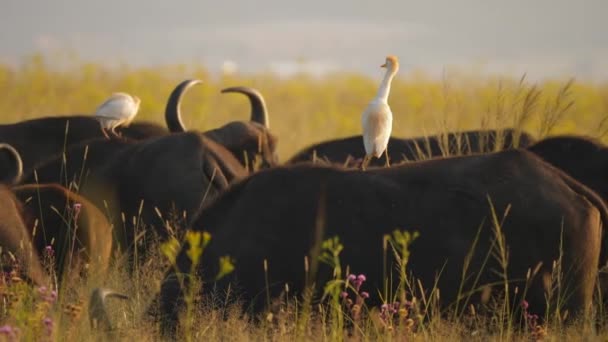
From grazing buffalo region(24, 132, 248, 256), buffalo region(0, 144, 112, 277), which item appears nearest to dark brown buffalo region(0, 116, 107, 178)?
grazing buffalo region(24, 132, 248, 256)

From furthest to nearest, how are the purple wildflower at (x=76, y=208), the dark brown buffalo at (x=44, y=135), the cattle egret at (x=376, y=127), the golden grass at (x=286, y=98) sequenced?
the golden grass at (x=286, y=98) < the dark brown buffalo at (x=44, y=135) < the cattle egret at (x=376, y=127) < the purple wildflower at (x=76, y=208)

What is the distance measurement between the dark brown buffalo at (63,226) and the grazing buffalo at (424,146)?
2.63 metres

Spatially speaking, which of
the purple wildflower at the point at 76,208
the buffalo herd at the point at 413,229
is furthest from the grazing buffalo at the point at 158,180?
the buffalo herd at the point at 413,229

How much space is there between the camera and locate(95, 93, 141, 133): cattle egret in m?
10.5

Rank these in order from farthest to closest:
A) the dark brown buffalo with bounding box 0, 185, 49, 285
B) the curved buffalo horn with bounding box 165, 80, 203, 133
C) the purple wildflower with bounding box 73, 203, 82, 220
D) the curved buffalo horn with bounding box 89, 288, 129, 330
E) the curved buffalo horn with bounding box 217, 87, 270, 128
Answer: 1. the curved buffalo horn with bounding box 217, 87, 270, 128
2. the curved buffalo horn with bounding box 165, 80, 203, 133
3. the purple wildflower with bounding box 73, 203, 82, 220
4. the dark brown buffalo with bounding box 0, 185, 49, 285
5. the curved buffalo horn with bounding box 89, 288, 129, 330

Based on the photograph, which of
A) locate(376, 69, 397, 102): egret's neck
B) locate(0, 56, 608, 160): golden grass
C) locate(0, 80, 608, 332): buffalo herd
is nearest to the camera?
locate(0, 80, 608, 332): buffalo herd

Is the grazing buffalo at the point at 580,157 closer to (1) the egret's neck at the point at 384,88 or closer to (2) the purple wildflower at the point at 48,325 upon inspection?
(1) the egret's neck at the point at 384,88

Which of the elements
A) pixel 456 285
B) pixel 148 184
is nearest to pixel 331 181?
pixel 456 285

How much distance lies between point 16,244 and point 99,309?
60.9 inches

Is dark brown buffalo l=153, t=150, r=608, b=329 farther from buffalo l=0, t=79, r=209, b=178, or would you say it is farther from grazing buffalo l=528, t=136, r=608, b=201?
buffalo l=0, t=79, r=209, b=178

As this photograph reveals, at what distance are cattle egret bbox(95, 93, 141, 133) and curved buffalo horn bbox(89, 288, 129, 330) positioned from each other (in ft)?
17.6

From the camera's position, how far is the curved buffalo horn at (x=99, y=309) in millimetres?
4941

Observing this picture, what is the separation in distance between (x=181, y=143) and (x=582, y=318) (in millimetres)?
3363

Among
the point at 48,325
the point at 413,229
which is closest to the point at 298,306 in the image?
the point at 413,229
